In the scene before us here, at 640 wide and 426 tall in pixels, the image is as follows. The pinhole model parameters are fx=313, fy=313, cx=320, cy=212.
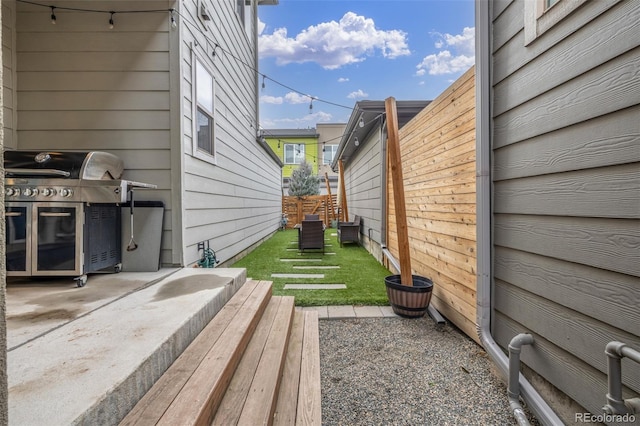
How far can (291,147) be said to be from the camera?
19656 mm

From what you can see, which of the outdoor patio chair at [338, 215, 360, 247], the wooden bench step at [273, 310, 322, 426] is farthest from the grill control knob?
the outdoor patio chair at [338, 215, 360, 247]

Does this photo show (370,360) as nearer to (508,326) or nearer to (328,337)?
(328,337)

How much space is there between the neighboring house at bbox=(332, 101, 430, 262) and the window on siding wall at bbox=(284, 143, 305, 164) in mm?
10968

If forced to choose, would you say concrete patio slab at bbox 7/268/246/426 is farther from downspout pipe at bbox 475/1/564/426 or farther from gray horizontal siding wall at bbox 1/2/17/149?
downspout pipe at bbox 475/1/564/426

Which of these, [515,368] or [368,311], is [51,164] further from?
[515,368]

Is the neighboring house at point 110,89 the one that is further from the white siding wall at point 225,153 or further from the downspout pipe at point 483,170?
the downspout pipe at point 483,170

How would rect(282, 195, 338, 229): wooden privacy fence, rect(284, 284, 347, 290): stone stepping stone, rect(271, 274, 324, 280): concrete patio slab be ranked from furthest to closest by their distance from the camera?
rect(282, 195, 338, 229): wooden privacy fence, rect(271, 274, 324, 280): concrete patio slab, rect(284, 284, 347, 290): stone stepping stone

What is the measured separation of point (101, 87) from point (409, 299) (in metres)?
3.71

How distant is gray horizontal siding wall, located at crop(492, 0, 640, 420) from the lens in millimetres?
1345

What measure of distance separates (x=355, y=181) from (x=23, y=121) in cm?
749

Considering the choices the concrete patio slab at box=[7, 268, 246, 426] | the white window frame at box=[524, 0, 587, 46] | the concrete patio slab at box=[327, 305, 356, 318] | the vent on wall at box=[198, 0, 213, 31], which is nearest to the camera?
the concrete patio slab at box=[7, 268, 246, 426]

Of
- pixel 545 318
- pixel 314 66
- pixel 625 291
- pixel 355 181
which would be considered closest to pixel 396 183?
pixel 545 318

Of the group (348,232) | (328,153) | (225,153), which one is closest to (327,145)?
(328,153)

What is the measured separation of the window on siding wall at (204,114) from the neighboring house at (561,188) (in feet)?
9.59
